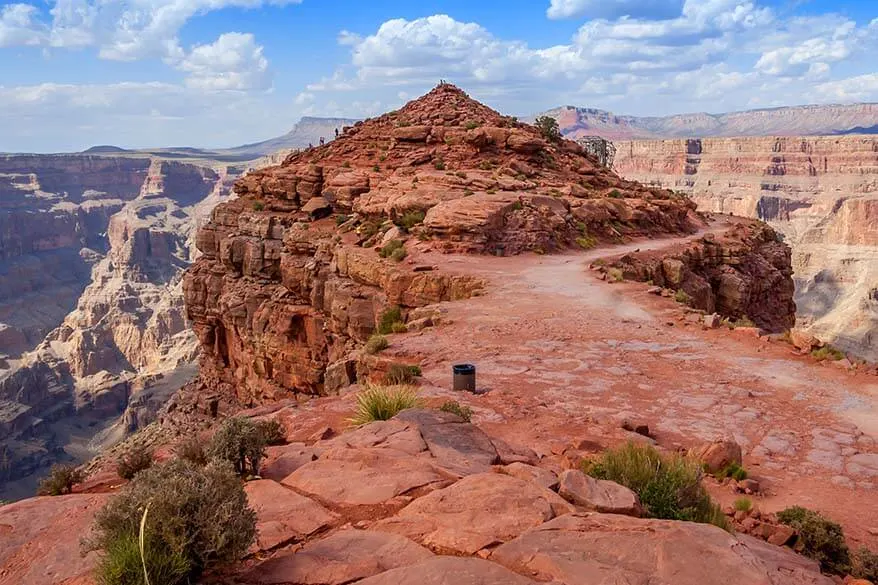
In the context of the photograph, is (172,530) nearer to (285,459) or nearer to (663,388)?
(285,459)

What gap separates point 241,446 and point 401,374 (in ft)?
14.7

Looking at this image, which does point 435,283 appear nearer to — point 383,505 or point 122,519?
point 383,505

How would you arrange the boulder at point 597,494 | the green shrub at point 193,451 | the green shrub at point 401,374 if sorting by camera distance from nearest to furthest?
1. the boulder at point 597,494
2. the green shrub at point 193,451
3. the green shrub at point 401,374

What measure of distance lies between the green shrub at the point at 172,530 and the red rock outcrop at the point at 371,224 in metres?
13.8

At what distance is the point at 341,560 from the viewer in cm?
403

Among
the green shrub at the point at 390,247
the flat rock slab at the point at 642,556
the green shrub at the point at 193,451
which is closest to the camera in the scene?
the flat rock slab at the point at 642,556

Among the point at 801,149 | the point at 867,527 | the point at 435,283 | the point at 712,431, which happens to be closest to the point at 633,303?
the point at 435,283

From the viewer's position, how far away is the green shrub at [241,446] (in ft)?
19.1

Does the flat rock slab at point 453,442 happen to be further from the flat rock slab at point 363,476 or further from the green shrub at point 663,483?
the green shrub at point 663,483

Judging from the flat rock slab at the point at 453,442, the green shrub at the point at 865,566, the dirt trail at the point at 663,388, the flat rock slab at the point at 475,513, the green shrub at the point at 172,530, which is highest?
the green shrub at the point at 172,530

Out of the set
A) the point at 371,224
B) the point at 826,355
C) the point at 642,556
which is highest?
the point at 371,224

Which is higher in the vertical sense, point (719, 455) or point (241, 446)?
point (241, 446)

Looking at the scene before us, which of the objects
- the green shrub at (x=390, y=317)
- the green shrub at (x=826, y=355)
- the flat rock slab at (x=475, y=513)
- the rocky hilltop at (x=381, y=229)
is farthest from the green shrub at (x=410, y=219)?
the flat rock slab at (x=475, y=513)

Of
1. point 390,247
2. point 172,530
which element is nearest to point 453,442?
point 172,530
